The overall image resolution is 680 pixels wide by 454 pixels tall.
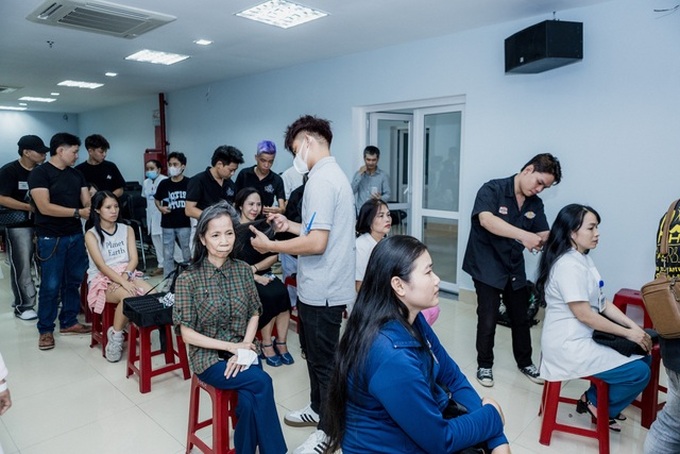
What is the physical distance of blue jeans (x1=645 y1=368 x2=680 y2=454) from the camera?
1.69 metres

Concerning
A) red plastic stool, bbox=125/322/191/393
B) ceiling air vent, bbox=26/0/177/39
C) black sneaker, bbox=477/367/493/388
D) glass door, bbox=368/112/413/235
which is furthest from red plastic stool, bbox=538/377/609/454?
ceiling air vent, bbox=26/0/177/39

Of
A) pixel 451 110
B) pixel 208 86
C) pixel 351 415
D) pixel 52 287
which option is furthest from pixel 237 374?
pixel 208 86

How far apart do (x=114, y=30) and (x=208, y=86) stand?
3.43 metres

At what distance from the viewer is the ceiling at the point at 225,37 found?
3.65 m

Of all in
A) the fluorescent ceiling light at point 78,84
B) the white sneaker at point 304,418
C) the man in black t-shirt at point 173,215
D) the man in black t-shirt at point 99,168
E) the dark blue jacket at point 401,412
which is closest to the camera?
the dark blue jacket at point 401,412

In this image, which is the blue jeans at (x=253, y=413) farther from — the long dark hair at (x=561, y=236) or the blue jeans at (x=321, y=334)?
the long dark hair at (x=561, y=236)

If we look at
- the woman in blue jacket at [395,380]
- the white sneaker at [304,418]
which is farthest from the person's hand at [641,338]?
the white sneaker at [304,418]

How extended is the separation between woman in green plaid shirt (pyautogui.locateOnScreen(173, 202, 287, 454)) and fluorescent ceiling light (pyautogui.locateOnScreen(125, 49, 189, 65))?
159 inches

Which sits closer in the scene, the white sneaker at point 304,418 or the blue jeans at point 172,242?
the white sneaker at point 304,418

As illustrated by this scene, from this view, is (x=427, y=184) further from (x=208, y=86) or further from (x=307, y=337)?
(x=208, y=86)

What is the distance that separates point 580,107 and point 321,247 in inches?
115

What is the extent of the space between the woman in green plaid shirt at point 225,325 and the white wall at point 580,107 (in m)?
2.98

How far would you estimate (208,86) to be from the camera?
7.51 metres

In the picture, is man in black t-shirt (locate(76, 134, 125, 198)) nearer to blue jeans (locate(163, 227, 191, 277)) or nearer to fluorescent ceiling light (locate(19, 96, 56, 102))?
blue jeans (locate(163, 227, 191, 277))
